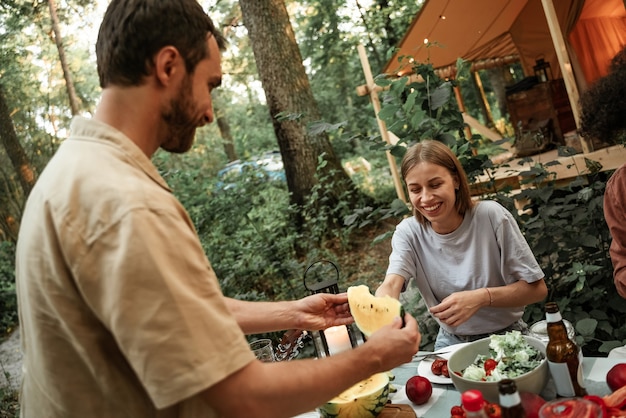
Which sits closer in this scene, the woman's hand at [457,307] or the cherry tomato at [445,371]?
the cherry tomato at [445,371]

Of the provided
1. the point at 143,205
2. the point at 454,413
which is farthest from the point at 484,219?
the point at 143,205

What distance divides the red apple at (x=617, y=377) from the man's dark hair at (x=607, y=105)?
50.5 inches

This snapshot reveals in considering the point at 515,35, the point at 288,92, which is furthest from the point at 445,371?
the point at 515,35

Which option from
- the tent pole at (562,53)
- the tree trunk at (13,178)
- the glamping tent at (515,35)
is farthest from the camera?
the tree trunk at (13,178)

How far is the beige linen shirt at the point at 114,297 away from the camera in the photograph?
35.8 inches

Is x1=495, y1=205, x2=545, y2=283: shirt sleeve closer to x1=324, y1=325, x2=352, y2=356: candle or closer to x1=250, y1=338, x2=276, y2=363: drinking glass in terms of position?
x1=324, y1=325, x2=352, y2=356: candle

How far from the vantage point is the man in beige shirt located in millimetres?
914

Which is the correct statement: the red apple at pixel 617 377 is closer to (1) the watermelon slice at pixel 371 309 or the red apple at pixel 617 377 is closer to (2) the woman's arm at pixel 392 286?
(1) the watermelon slice at pixel 371 309

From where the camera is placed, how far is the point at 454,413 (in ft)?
4.41

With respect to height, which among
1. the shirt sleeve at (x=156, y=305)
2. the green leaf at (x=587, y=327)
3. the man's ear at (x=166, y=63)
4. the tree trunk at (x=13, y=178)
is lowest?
the green leaf at (x=587, y=327)

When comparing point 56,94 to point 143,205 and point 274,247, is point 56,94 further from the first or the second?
point 143,205

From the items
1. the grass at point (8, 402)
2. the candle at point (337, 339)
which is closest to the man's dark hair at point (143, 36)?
the candle at point (337, 339)

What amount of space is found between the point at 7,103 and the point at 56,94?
2.07m

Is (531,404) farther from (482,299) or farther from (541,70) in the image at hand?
(541,70)
